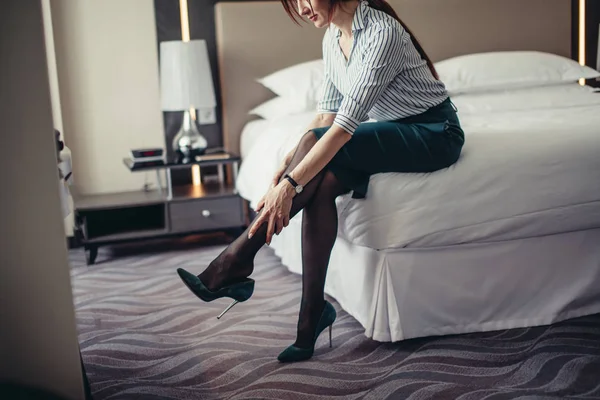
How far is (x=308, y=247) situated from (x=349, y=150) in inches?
11.7

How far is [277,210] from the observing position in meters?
1.88

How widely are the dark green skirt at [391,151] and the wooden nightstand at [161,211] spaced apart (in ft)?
4.55

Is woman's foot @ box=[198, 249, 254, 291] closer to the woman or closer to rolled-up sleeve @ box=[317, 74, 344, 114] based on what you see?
the woman

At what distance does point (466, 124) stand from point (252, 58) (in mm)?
1507

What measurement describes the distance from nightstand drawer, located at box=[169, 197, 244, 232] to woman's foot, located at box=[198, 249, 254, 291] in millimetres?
1375

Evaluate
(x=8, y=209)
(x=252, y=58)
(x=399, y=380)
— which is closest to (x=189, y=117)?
(x=252, y=58)

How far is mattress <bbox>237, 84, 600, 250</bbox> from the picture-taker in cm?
196

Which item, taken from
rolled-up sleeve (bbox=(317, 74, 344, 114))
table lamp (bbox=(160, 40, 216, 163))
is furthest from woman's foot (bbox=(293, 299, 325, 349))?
table lamp (bbox=(160, 40, 216, 163))

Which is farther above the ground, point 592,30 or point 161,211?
point 592,30

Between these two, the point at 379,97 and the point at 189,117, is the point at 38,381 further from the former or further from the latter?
the point at 189,117

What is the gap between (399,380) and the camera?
1814 millimetres

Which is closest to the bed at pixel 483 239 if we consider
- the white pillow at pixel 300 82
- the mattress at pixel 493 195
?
the mattress at pixel 493 195

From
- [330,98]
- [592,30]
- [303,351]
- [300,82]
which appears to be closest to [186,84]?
[300,82]

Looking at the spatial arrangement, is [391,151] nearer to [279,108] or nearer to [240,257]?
[240,257]
